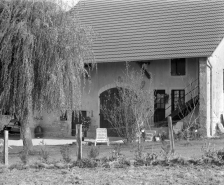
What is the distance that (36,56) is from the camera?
611 inches

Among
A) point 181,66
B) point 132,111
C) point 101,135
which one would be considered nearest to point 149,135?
point 101,135

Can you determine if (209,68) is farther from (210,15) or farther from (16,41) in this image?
(16,41)

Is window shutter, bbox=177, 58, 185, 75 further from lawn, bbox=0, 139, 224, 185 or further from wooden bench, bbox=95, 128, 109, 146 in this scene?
lawn, bbox=0, 139, 224, 185

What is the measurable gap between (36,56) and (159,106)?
1134 centimetres

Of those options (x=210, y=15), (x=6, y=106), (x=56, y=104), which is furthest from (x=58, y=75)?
(x=210, y=15)

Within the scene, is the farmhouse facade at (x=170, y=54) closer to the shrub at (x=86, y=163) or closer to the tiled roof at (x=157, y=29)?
the tiled roof at (x=157, y=29)

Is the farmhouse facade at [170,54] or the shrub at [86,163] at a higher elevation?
the farmhouse facade at [170,54]

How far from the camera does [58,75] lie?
51.2ft

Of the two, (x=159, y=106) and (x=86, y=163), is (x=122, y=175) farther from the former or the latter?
(x=159, y=106)

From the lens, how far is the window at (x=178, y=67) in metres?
24.9

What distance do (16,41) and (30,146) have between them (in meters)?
4.08

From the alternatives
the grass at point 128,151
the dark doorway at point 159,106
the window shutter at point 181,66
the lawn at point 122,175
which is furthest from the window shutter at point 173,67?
the lawn at point 122,175

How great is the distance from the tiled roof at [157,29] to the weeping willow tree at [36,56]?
8787 mm

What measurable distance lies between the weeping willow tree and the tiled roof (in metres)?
8.79
